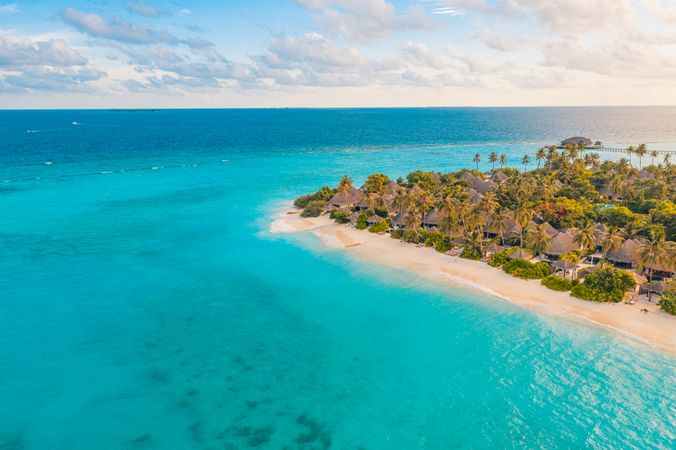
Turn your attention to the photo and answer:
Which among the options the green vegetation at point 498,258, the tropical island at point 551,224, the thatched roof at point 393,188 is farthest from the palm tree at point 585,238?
the thatched roof at point 393,188

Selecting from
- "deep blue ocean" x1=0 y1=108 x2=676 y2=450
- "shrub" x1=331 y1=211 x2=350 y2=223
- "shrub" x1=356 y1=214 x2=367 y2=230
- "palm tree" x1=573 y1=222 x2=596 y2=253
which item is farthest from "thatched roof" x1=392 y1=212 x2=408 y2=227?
"palm tree" x1=573 y1=222 x2=596 y2=253

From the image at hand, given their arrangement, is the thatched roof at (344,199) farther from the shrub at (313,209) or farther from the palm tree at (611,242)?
the palm tree at (611,242)

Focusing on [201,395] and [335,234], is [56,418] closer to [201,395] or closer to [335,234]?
[201,395]

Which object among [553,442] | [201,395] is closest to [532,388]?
[553,442]

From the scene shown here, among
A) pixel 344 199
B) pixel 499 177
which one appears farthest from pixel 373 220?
pixel 499 177

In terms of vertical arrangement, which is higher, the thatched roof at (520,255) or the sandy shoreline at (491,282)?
the thatched roof at (520,255)

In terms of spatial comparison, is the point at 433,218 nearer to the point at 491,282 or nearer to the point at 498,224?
the point at 498,224

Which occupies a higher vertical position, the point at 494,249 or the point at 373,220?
the point at 373,220
